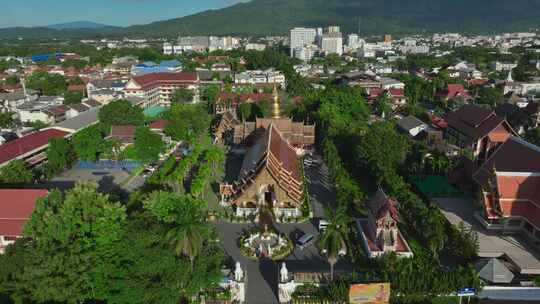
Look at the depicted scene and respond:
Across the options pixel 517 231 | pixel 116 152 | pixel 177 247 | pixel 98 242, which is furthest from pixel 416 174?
pixel 116 152

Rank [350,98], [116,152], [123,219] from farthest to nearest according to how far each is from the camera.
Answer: [350,98] < [116,152] < [123,219]

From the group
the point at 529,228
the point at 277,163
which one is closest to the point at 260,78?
the point at 277,163

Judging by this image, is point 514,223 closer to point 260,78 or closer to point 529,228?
point 529,228

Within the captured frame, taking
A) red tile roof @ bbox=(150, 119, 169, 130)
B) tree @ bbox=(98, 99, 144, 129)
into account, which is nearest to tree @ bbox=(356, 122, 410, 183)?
red tile roof @ bbox=(150, 119, 169, 130)

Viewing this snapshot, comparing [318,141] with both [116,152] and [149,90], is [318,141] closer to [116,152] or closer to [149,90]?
[116,152]

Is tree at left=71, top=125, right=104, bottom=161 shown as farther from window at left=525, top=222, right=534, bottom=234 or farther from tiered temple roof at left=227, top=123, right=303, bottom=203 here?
window at left=525, top=222, right=534, bottom=234
